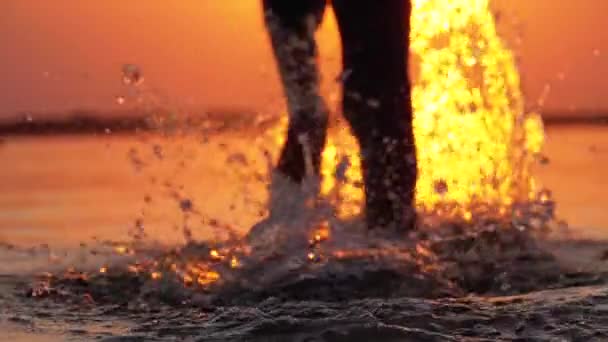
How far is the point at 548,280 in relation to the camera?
440 cm

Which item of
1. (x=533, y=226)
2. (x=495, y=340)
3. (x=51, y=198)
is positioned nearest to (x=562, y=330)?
(x=495, y=340)

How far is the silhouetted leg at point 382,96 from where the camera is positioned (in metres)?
4.48

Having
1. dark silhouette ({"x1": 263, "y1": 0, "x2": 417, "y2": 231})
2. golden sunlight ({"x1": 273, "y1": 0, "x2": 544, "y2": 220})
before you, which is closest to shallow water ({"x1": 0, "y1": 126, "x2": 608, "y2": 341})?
dark silhouette ({"x1": 263, "y1": 0, "x2": 417, "y2": 231})

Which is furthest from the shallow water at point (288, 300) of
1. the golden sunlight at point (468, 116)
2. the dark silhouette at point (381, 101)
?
the golden sunlight at point (468, 116)

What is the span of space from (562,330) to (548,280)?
1.01 meters

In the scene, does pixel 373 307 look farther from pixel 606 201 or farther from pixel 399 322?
pixel 606 201

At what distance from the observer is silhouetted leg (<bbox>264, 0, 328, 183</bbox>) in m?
4.80

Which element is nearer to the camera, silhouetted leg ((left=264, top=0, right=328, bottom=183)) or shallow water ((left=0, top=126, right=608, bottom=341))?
shallow water ((left=0, top=126, right=608, bottom=341))

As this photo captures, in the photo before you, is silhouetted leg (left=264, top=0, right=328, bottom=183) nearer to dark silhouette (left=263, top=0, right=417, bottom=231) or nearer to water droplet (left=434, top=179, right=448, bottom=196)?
dark silhouette (left=263, top=0, right=417, bottom=231)

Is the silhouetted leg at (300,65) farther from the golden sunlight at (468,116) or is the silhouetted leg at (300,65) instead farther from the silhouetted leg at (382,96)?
the golden sunlight at (468,116)

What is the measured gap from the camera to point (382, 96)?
4520mm

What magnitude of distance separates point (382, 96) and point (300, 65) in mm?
433

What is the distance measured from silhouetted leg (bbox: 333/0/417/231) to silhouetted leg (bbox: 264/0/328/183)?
266mm

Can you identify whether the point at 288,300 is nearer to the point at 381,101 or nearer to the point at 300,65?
the point at 381,101
